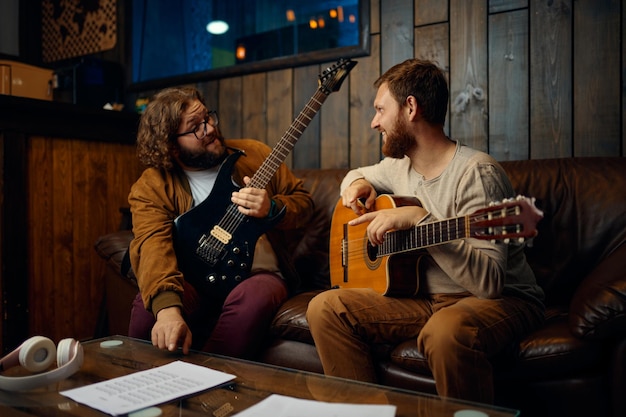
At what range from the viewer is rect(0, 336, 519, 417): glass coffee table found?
3.34 feet

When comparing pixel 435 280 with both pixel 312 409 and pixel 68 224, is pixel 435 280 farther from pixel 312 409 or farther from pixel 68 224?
pixel 68 224

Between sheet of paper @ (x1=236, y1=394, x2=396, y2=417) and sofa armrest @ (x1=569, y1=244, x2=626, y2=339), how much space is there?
2.15ft

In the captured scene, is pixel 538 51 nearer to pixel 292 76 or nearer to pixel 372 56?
pixel 372 56

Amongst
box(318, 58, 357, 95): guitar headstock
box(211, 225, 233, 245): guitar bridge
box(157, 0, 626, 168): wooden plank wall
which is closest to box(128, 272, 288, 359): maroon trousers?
box(211, 225, 233, 245): guitar bridge

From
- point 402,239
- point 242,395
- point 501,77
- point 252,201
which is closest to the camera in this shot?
point 242,395

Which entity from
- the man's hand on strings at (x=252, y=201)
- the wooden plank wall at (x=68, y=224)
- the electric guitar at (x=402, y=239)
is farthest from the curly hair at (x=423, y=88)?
the wooden plank wall at (x=68, y=224)

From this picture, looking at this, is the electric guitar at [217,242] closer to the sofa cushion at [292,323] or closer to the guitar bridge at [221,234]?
the guitar bridge at [221,234]

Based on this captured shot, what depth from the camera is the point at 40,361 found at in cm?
127

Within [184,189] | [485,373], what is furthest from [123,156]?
Answer: [485,373]

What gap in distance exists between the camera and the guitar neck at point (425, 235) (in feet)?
4.46

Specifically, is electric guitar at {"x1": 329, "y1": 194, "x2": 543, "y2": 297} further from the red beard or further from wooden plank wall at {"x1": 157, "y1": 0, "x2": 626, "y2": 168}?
wooden plank wall at {"x1": 157, "y1": 0, "x2": 626, "y2": 168}

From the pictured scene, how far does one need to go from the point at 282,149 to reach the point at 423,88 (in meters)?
0.53

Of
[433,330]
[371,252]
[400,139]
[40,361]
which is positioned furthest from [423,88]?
[40,361]

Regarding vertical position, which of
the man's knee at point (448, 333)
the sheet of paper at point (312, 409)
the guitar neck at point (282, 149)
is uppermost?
the guitar neck at point (282, 149)
